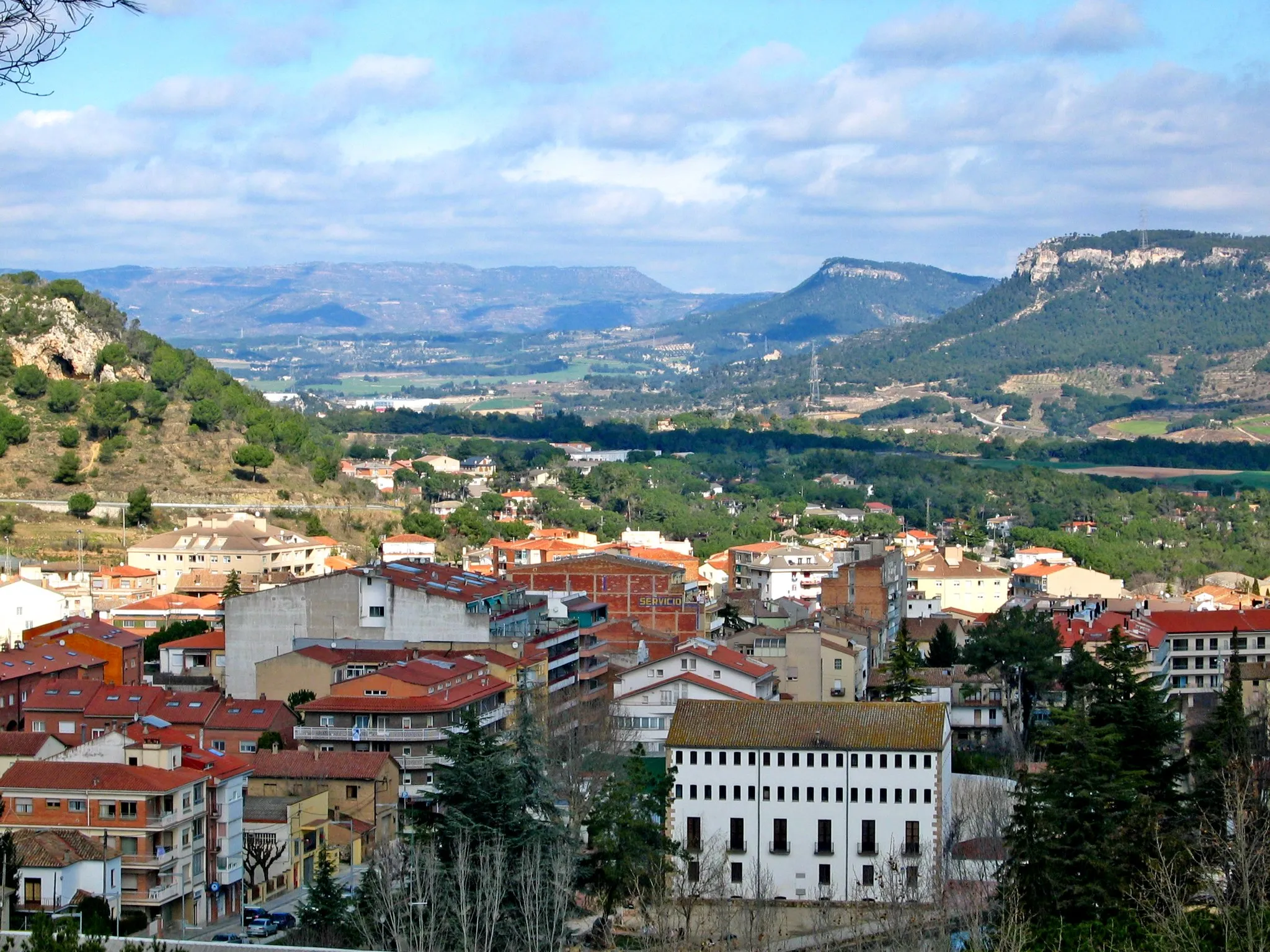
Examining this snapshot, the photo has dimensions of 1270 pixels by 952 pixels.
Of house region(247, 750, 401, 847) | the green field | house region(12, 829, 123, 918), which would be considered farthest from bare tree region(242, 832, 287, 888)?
the green field

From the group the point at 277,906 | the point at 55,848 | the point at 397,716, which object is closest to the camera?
the point at 55,848

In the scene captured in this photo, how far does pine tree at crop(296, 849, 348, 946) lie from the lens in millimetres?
25062

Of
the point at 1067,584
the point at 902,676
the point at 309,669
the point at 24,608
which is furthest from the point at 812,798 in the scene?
the point at 1067,584

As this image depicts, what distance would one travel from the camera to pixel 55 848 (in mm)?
27109

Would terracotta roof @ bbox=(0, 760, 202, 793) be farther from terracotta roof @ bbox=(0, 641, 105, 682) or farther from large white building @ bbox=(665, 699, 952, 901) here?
terracotta roof @ bbox=(0, 641, 105, 682)

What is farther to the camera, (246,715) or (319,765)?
(246,715)

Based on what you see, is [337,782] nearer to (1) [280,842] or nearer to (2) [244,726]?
(1) [280,842]

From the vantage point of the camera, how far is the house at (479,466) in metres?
113

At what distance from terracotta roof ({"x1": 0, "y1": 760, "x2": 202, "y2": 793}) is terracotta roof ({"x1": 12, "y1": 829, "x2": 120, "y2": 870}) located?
742 mm

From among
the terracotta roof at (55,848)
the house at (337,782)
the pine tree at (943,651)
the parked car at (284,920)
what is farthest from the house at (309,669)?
the pine tree at (943,651)

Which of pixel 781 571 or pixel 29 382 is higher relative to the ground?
pixel 29 382

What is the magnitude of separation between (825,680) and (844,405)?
149 metres

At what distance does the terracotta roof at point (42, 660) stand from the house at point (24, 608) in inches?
378

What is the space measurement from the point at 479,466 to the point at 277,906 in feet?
286
